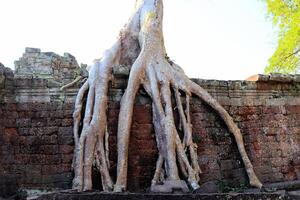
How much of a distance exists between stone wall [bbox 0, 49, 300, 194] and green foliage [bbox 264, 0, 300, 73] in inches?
118

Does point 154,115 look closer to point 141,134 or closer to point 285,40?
point 141,134

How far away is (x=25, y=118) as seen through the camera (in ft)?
16.6

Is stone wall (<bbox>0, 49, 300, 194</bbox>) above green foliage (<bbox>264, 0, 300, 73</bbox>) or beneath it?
beneath

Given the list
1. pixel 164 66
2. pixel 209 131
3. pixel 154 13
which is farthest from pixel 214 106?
pixel 154 13

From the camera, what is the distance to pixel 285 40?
29.0 feet

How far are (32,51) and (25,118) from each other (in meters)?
3.34

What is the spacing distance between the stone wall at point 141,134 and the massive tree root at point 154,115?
0.18 meters

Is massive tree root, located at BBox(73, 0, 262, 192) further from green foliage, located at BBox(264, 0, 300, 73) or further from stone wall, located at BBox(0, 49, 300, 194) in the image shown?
green foliage, located at BBox(264, 0, 300, 73)

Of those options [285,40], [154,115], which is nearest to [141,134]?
[154,115]

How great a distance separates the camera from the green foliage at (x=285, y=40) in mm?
8797

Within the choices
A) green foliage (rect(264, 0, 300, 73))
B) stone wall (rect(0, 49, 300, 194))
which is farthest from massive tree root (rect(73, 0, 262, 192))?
green foliage (rect(264, 0, 300, 73))

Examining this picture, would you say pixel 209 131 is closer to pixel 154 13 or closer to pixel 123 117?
pixel 123 117

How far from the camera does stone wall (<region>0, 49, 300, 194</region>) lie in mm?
4848

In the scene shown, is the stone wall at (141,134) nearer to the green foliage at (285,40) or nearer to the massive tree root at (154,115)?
the massive tree root at (154,115)
